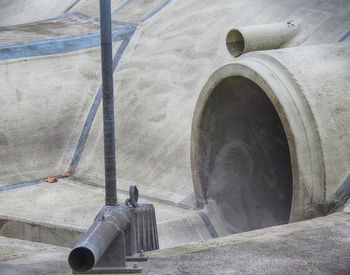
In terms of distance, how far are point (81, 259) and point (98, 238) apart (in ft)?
0.56

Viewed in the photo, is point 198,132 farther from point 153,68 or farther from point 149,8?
point 149,8

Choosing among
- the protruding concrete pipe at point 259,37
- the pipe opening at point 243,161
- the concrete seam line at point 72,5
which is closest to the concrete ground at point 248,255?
the pipe opening at point 243,161

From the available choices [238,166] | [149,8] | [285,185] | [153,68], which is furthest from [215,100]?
[149,8]

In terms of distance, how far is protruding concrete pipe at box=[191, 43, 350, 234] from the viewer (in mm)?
4109

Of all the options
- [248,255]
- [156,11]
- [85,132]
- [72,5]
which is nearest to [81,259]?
[248,255]

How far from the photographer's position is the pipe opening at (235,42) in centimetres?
564

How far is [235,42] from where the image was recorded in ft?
18.7

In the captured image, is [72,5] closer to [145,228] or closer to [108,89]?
[145,228]

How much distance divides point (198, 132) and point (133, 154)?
71.7 inches

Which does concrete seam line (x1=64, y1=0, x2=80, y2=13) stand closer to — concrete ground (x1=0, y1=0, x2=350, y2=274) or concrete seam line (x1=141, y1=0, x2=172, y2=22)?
concrete ground (x1=0, y1=0, x2=350, y2=274)

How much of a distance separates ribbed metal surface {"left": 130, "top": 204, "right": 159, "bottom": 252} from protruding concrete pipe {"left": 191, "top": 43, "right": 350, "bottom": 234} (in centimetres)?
114

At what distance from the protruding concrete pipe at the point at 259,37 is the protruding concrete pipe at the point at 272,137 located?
19.0 inches

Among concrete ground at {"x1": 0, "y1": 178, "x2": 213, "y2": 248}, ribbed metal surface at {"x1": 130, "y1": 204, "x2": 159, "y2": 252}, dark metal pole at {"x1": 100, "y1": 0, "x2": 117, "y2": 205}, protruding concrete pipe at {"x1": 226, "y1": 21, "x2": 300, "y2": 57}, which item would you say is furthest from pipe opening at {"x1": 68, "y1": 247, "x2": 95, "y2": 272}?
protruding concrete pipe at {"x1": 226, "y1": 21, "x2": 300, "y2": 57}

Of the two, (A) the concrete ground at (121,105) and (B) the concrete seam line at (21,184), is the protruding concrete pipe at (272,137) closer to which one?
(A) the concrete ground at (121,105)
